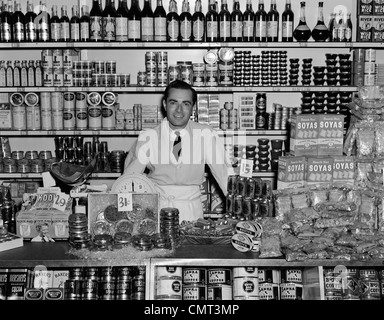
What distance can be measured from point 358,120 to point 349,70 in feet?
6.00

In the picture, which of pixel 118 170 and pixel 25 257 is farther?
pixel 118 170

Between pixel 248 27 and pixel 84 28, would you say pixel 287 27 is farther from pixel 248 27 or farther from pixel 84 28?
pixel 84 28

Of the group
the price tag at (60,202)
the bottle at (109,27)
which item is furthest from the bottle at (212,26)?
the price tag at (60,202)

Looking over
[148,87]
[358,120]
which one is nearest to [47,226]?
[358,120]

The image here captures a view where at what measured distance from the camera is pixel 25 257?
270cm

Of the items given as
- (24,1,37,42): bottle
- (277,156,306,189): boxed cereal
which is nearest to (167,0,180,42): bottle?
(24,1,37,42): bottle

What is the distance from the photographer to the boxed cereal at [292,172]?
118 inches

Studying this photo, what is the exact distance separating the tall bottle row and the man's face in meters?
1.43

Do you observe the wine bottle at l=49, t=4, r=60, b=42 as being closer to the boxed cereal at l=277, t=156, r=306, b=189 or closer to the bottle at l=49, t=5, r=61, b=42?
the bottle at l=49, t=5, r=61, b=42

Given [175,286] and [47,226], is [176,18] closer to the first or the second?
[47,226]

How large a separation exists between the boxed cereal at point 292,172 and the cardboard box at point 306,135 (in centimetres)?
9

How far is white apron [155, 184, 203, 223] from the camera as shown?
3.93m

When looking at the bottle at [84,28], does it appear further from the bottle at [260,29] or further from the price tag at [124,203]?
the price tag at [124,203]

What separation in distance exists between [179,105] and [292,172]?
1.03 meters
